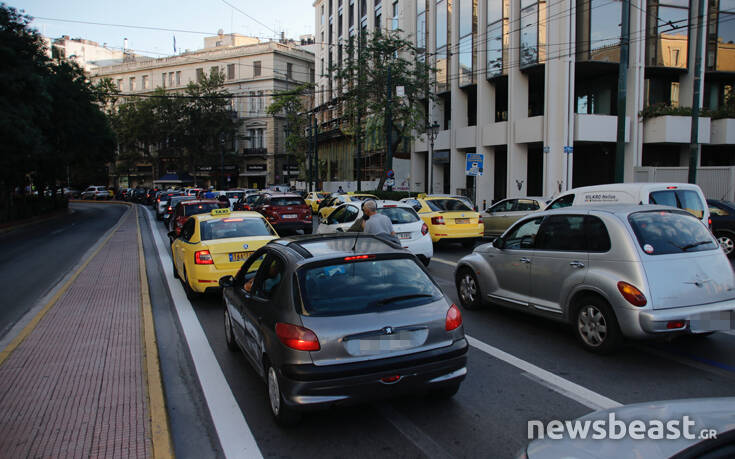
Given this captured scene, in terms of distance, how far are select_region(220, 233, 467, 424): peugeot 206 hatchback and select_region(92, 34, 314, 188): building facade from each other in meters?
65.6

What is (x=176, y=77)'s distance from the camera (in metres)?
77.6

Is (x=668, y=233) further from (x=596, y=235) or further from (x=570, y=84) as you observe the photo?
(x=570, y=84)

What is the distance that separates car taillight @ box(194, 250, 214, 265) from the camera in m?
8.87

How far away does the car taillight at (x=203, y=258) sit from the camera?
887cm

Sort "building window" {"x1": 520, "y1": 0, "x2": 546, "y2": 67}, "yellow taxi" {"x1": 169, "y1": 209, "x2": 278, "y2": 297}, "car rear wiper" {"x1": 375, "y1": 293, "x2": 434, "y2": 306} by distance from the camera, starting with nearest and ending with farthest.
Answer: "car rear wiper" {"x1": 375, "y1": 293, "x2": 434, "y2": 306} < "yellow taxi" {"x1": 169, "y1": 209, "x2": 278, "y2": 297} < "building window" {"x1": 520, "y1": 0, "x2": 546, "y2": 67}

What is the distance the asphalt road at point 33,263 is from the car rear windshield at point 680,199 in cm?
1158

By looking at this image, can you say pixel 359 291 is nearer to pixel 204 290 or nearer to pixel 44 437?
pixel 44 437

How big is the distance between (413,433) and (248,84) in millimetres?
73049

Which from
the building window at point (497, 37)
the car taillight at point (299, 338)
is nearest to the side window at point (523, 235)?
the car taillight at point (299, 338)

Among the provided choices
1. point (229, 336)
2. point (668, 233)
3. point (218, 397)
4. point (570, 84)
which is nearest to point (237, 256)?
point (229, 336)

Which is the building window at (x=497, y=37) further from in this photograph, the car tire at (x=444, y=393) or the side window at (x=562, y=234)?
the car tire at (x=444, y=393)

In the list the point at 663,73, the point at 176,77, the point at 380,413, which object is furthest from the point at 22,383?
the point at 176,77

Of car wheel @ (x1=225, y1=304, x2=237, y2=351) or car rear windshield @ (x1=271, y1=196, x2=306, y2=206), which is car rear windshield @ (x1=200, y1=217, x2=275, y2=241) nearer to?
car wheel @ (x1=225, y1=304, x2=237, y2=351)

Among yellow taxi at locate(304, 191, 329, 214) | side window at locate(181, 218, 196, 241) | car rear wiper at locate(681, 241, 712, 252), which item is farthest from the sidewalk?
yellow taxi at locate(304, 191, 329, 214)
